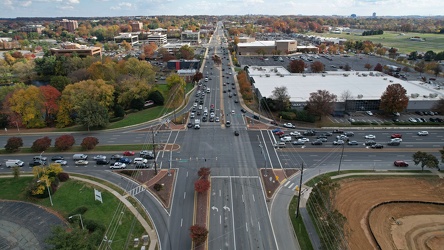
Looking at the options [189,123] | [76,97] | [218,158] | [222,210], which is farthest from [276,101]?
[76,97]

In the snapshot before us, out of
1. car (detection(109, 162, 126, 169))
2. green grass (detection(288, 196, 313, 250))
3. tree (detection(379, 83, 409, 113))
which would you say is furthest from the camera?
tree (detection(379, 83, 409, 113))

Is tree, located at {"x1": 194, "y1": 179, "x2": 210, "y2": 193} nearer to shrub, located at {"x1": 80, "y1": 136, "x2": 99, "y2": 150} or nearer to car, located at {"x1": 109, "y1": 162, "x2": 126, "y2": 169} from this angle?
car, located at {"x1": 109, "y1": 162, "x2": 126, "y2": 169}

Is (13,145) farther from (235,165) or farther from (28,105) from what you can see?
(235,165)

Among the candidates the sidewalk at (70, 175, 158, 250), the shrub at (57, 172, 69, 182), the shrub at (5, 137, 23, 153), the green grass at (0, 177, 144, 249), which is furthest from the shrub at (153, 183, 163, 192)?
the shrub at (5, 137, 23, 153)

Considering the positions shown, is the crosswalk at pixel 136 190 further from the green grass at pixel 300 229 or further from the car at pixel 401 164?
the car at pixel 401 164

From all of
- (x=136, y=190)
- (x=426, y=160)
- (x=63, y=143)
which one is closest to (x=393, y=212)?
(x=426, y=160)
